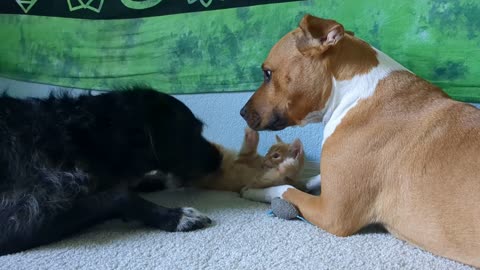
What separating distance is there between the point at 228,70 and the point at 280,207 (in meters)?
0.95

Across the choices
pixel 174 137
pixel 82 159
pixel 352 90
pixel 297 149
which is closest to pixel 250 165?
pixel 297 149

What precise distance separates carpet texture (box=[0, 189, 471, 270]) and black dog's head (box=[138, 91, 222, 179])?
0.91 ft

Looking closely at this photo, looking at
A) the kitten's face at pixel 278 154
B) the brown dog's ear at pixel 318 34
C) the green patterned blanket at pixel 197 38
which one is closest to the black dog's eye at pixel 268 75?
the brown dog's ear at pixel 318 34

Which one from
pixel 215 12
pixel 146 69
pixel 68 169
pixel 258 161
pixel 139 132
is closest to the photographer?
pixel 68 169

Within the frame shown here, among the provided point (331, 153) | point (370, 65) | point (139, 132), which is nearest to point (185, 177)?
point (139, 132)

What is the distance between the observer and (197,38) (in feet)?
8.20

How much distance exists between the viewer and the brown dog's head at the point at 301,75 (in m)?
1.60

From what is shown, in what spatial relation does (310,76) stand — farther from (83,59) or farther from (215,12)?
A: (83,59)

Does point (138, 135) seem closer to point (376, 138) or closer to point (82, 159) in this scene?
point (82, 159)

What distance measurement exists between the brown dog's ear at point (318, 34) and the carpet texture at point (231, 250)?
24.1 inches

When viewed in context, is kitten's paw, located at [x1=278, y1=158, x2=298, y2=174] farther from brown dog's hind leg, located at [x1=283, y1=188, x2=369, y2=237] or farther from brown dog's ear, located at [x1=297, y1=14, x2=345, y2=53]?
brown dog's ear, located at [x1=297, y1=14, x2=345, y2=53]

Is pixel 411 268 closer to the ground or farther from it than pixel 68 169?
closer to the ground

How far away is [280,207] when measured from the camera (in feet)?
5.67

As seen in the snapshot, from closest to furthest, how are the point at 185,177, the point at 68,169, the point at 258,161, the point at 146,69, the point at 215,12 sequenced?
the point at 68,169, the point at 185,177, the point at 258,161, the point at 215,12, the point at 146,69
